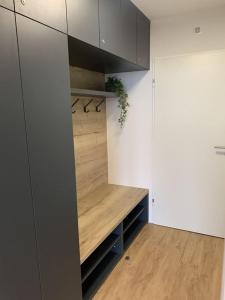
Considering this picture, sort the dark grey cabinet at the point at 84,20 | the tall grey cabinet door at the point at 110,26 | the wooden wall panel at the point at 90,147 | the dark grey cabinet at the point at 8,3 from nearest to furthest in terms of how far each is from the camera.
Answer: the dark grey cabinet at the point at 8,3
the dark grey cabinet at the point at 84,20
the tall grey cabinet door at the point at 110,26
the wooden wall panel at the point at 90,147

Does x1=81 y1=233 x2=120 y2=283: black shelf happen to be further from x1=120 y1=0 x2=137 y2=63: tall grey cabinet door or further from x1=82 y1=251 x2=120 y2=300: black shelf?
x1=120 y1=0 x2=137 y2=63: tall grey cabinet door

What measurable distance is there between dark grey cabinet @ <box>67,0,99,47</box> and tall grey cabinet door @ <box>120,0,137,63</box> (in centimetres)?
48

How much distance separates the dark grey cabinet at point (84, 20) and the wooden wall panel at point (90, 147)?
0.86 metres

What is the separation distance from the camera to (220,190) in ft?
9.02

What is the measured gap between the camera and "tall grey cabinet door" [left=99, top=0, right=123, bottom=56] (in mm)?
1846

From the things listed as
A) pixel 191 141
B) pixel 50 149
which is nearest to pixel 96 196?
pixel 191 141

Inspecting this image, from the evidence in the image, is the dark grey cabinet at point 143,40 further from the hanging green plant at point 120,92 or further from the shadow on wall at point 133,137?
the hanging green plant at point 120,92

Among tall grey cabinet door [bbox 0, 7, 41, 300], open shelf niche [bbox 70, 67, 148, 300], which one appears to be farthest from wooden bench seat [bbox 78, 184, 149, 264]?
tall grey cabinet door [bbox 0, 7, 41, 300]

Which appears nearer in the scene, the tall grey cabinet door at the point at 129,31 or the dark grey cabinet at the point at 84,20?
the dark grey cabinet at the point at 84,20

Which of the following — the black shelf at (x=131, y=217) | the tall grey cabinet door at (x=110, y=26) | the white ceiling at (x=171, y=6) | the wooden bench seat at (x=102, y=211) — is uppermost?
the white ceiling at (x=171, y=6)

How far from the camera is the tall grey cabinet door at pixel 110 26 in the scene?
185 cm

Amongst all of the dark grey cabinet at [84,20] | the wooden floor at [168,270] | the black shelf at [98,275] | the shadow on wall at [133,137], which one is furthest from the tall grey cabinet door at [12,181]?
the shadow on wall at [133,137]

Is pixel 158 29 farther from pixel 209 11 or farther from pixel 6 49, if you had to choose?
pixel 6 49

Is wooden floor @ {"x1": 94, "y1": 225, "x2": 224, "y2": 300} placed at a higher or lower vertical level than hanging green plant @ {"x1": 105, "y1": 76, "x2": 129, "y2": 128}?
lower
